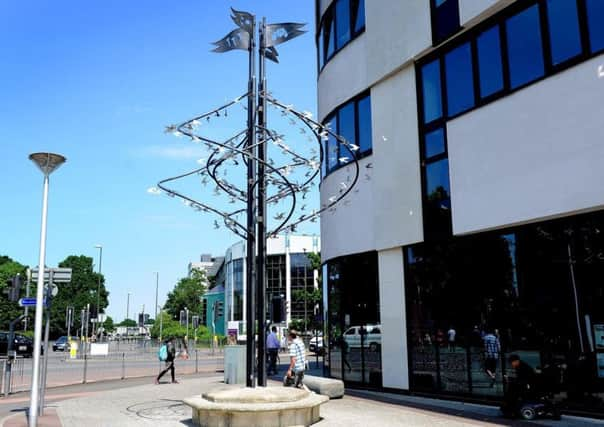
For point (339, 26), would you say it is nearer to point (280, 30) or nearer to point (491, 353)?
point (280, 30)

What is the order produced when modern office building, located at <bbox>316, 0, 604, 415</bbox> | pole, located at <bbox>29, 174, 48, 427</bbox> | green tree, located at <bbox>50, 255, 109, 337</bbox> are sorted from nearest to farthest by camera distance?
pole, located at <bbox>29, 174, 48, 427</bbox> → modern office building, located at <bbox>316, 0, 604, 415</bbox> → green tree, located at <bbox>50, 255, 109, 337</bbox>

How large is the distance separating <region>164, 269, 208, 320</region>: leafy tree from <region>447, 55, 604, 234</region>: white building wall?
98869 mm

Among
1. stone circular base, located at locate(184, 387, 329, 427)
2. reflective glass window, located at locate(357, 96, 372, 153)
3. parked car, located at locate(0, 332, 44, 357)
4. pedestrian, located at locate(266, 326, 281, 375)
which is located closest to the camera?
stone circular base, located at locate(184, 387, 329, 427)

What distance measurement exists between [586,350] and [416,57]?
25.8 ft

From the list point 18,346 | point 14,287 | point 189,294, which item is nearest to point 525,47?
point 14,287

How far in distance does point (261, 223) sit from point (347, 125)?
7.28 m

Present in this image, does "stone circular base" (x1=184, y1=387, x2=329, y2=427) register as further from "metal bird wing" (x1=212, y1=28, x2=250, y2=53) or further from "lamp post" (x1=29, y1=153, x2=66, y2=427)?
"metal bird wing" (x1=212, y1=28, x2=250, y2=53)

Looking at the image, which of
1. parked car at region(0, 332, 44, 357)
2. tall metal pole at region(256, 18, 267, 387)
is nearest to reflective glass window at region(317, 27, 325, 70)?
tall metal pole at region(256, 18, 267, 387)

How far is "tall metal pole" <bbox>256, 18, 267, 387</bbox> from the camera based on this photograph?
33.8ft

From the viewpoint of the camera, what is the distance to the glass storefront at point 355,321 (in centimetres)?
1557

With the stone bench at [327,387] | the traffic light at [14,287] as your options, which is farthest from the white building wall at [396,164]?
the traffic light at [14,287]

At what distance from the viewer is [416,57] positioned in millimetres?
14656

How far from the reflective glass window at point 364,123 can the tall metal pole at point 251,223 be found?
5697mm

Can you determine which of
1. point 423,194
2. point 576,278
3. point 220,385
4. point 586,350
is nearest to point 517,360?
point 586,350
